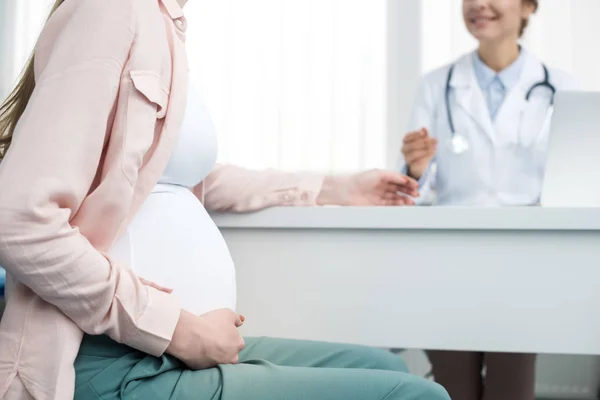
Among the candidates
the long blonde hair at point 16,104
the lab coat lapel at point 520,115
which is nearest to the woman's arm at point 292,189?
the long blonde hair at point 16,104

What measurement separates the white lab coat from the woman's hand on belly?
4.62ft

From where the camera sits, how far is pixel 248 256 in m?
1.12

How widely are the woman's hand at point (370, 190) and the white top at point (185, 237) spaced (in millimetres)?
419

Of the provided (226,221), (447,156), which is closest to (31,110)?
(226,221)

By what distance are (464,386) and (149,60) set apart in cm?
124

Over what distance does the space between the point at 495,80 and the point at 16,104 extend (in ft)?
6.32

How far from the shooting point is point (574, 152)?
1.23m

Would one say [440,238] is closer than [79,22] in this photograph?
No

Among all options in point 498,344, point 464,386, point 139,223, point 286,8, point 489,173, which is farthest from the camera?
point 286,8

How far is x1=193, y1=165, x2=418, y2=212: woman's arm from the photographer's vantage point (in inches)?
44.3

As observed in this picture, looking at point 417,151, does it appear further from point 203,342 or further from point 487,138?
point 203,342

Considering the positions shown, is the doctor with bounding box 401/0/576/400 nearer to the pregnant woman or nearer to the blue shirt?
the blue shirt

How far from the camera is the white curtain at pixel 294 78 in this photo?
10.4ft

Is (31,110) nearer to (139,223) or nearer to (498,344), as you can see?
(139,223)
